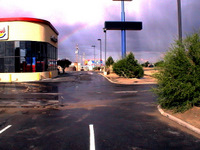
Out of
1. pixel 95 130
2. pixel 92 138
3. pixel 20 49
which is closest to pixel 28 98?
pixel 95 130

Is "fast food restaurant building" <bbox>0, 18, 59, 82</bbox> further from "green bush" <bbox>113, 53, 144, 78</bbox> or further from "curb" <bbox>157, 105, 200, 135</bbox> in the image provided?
"curb" <bbox>157, 105, 200, 135</bbox>

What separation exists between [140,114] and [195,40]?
13.6ft

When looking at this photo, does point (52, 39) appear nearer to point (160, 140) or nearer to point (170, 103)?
point (170, 103)

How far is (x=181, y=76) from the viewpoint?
8.12m

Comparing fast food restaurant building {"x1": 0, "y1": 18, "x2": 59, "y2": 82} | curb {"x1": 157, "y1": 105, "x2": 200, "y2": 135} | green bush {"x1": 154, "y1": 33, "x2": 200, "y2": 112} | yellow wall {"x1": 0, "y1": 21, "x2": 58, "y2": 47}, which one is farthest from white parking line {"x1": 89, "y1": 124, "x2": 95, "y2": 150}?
yellow wall {"x1": 0, "y1": 21, "x2": 58, "y2": 47}

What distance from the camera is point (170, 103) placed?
8.71m

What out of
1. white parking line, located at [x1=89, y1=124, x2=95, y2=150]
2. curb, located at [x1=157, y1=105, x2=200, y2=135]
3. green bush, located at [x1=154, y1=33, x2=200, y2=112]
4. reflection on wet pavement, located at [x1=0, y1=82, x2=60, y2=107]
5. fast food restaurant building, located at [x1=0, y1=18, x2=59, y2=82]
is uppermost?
fast food restaurant building, located at [x1=0, y1=18, x2=59, y2=82]

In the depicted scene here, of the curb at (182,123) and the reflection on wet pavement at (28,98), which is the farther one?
the reflection on wet pavement at (28,98)

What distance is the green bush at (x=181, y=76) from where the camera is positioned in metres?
7.85

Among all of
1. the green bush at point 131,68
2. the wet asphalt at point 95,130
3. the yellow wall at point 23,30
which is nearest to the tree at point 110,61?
the green bush at point 131,68

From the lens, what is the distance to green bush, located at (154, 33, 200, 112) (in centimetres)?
785

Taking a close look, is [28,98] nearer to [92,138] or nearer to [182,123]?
[92,138]

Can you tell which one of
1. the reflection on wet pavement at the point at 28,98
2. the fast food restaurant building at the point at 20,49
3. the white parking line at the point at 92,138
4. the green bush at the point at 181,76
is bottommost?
the white parking line at the point at 92,138

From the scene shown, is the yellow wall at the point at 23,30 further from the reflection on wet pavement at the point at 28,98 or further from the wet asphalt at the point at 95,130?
the wet asphalt at the point at 95,130
